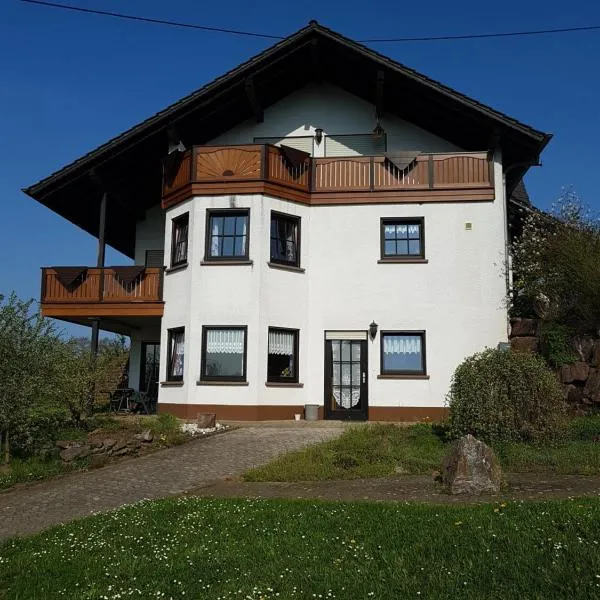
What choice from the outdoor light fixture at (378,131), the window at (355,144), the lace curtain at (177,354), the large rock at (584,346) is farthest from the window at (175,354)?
the large rock at (584,346)

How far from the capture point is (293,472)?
10203 millimetres

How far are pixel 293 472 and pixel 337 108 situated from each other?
13.2 metres

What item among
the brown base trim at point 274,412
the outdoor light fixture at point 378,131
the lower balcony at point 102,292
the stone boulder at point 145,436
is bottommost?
the stone boulder at point 145,436

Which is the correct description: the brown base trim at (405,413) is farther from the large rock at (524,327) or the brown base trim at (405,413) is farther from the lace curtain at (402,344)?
the large rock at (524,327)

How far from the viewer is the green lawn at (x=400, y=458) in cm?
1009

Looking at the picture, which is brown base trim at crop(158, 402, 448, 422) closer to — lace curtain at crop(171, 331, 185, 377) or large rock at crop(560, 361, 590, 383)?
lace curtain at crop(171, 331, 185, 377)

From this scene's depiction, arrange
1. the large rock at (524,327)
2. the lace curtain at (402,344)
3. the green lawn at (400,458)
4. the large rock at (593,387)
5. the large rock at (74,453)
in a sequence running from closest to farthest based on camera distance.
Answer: the green lawn at (400,458) → the large rock at (74,453) → the large rock at (593,387) → the large rock at (524,327) → the lace curtain at (402,344)

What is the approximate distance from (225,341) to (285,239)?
3205 millimetres

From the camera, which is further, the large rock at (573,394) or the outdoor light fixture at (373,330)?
the outdoor light fixture at (373,330)

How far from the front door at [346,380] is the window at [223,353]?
2300mm

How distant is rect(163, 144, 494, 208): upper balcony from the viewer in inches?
717

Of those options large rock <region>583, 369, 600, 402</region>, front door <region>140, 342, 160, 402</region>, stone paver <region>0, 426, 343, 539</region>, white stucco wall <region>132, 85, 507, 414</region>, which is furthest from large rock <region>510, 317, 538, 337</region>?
front door <region>140, 342, 160, 402</region>

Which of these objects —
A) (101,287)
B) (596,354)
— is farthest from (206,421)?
(596,354)

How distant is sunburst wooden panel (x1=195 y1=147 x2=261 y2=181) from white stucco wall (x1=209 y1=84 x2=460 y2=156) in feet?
7.43
